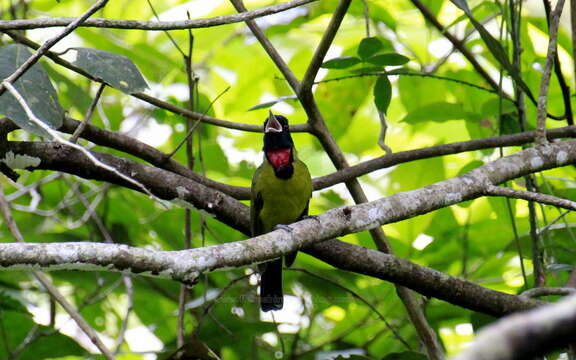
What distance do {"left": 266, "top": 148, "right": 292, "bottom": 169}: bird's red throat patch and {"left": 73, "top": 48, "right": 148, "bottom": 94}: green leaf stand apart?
1.52m

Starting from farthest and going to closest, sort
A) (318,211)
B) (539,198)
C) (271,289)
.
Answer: (318,211)
(271,289)
(539,198)

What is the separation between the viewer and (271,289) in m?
4.00

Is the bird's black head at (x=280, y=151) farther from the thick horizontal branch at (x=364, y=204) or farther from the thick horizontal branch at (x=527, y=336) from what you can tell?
the thick horizontal branch at (x=527, y=336)

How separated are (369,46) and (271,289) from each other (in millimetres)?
1495

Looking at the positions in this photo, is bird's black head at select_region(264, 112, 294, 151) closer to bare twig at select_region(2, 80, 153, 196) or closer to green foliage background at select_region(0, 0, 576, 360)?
green foliage background at select_region(0, 0, 576, 360)

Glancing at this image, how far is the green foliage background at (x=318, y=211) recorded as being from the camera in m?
3.65

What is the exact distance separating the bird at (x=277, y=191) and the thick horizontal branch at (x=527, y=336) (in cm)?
301

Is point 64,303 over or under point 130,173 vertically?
under

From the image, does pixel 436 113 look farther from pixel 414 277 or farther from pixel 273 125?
pixel 414 277

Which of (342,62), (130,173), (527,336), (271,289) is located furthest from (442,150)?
(527,336)

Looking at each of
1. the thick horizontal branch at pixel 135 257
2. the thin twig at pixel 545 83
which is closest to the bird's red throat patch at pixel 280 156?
the thin twig at pixel 545 83

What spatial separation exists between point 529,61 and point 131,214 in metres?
2.52

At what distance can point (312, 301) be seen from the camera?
398 centimetres

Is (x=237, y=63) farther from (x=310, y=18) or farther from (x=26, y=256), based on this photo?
(x=26, y=256)
